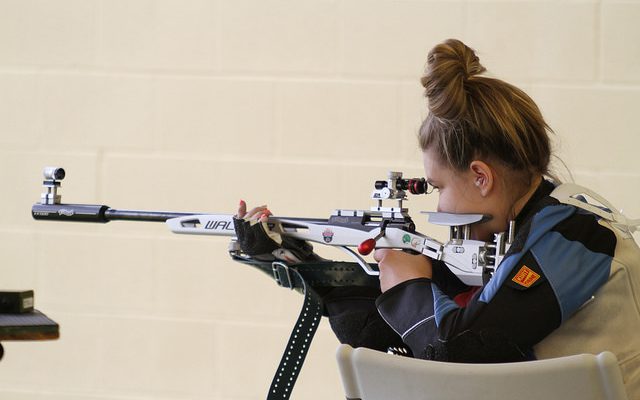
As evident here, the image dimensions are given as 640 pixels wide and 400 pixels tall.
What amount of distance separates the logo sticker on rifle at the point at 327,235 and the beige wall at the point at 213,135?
2.63 ft

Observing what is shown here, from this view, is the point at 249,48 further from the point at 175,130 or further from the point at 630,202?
the point at 630,202

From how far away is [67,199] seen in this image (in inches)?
109

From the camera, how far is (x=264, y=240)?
1.85 meters

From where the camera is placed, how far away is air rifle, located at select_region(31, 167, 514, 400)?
5.24 feet

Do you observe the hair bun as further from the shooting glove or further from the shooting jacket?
the shooting glove

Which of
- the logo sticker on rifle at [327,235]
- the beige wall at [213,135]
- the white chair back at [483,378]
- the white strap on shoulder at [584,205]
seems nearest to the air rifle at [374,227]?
the logo sticker on rifle at [327,235]

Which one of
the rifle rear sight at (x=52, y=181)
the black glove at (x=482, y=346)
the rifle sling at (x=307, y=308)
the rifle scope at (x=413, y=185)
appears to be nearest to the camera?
the black glove at (x=482, y=346)

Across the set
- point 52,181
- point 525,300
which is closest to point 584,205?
point 525,300

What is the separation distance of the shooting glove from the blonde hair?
0.42 meters

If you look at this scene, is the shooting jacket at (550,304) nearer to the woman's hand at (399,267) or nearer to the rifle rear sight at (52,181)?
the woman's hand at (399,267)

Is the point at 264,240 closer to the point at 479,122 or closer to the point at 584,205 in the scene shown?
the point at 479,122

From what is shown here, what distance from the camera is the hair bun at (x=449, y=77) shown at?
5.08 ft

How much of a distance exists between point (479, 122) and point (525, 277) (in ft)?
0.92

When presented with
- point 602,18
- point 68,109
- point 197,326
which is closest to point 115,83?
point 68,109
